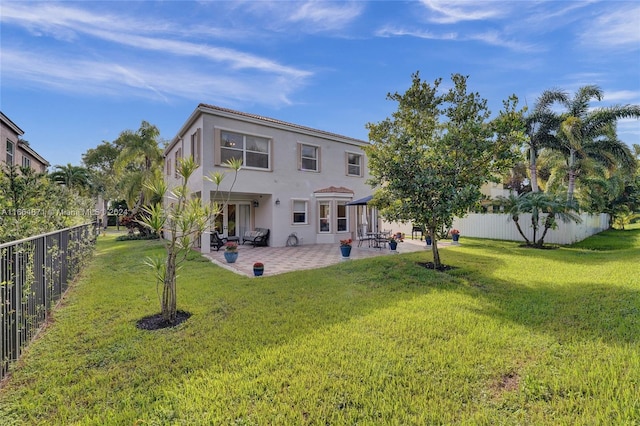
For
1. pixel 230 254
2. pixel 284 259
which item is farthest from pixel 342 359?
pixel 284 259

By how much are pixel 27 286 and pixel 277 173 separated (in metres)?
12.9

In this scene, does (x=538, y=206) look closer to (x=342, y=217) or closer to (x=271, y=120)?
(x=342, y=217)

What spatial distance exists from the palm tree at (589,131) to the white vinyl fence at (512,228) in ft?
7.22

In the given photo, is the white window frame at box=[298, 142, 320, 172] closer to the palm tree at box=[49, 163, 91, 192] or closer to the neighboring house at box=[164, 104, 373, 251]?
the neighboring house at box=[164, 104, 373, 251]

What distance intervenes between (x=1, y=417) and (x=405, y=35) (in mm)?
13501

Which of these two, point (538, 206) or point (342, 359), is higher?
point (538, 206)

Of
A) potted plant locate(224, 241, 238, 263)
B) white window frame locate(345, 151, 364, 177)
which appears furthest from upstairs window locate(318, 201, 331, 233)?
potted plant locate(224, 241, 238, 263)

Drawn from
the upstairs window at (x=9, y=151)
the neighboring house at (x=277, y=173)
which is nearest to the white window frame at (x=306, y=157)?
the neighboring house at (x=277, y=173)

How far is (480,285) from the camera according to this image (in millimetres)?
7609

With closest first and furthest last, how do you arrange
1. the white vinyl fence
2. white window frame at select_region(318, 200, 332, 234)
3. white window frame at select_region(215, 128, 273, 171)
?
white window frame at select_region(215, 128, 273, 171) < the white vinyl fence < white window frame at select_region(318, 200, 332, 234)

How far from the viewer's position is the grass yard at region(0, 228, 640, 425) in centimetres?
292

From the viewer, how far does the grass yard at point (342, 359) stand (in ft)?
9.57

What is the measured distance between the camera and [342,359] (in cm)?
387

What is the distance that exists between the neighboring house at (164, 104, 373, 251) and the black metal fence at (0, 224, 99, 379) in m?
8.06
